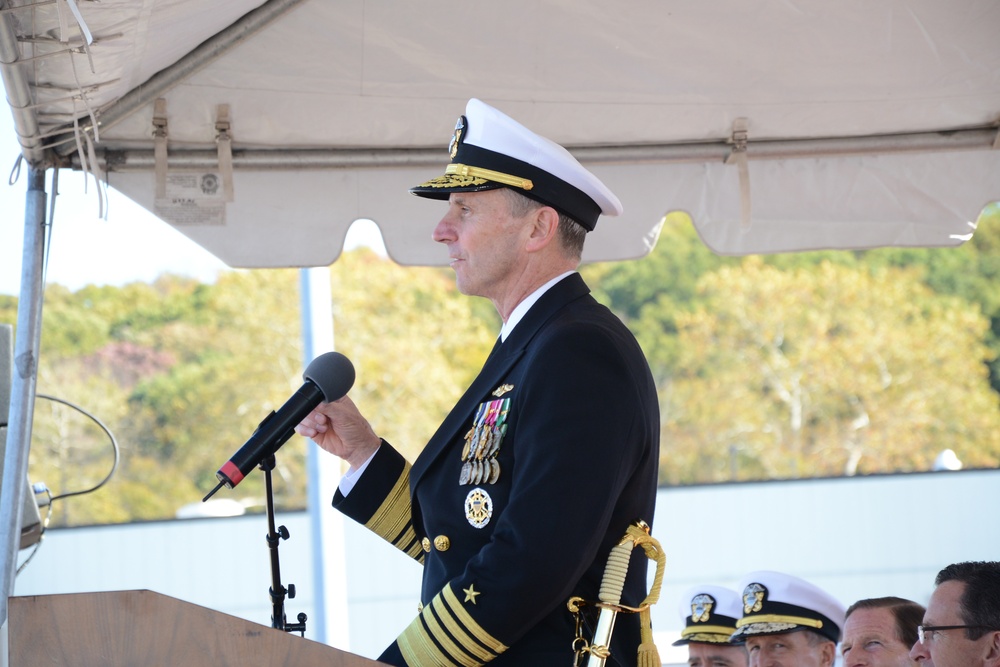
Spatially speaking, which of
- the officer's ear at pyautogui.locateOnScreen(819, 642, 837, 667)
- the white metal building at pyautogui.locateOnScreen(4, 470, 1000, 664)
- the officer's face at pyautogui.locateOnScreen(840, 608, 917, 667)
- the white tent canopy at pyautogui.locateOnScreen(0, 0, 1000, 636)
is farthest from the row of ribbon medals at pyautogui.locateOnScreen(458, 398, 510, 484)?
the white metal building at pyautogui.locateOnScreen(4, 470, 1000, 664)

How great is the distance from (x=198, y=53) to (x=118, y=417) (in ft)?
73.3

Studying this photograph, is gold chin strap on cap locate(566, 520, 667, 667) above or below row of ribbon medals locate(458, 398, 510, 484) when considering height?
below

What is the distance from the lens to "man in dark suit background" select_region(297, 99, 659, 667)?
6.75ft

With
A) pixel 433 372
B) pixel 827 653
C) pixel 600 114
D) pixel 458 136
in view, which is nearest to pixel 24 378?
pixel 458 136

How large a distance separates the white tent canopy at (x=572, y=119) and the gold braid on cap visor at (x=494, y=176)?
958 millimetres

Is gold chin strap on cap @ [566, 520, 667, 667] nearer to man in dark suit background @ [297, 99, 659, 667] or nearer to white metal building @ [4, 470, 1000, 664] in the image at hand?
man in dark suit background @ [297, 99, 659, 667]

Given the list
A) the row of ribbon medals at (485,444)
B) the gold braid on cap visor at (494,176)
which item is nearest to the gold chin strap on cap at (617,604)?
the row of ribbon medals at (485,444)

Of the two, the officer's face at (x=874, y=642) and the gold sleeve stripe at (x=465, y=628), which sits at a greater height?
the officer's face at (x=874, y=642)

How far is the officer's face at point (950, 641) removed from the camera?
2.94 m

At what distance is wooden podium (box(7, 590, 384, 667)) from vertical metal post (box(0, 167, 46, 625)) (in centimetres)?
141

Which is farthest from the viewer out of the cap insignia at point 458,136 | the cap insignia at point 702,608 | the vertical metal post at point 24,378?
the cap insignia at point 702,608

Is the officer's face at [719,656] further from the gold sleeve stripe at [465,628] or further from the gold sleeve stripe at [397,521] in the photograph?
the gold sleeve stripe at [465,628]

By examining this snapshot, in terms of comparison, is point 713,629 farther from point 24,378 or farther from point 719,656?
point 24,378

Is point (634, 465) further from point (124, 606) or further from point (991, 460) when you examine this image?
point (991, 460)
